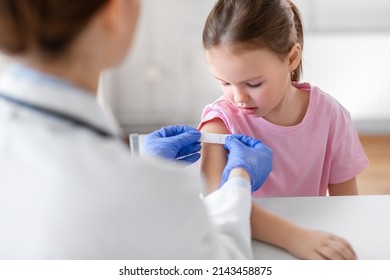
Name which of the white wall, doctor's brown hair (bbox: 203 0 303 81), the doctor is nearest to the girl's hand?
the doctor

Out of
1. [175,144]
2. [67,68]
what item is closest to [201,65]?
[175,144]

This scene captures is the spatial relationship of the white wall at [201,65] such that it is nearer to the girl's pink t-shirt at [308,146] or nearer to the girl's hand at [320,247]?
the girl's pink t-shirt at [308,146]

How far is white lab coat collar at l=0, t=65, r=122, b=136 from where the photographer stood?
42 centimetres

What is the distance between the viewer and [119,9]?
438mm

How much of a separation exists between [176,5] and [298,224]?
20.8 inches

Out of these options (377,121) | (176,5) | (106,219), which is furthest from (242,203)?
(377,121)

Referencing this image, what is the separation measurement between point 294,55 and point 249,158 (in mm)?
252

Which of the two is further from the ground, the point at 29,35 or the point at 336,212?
the point at 29,35

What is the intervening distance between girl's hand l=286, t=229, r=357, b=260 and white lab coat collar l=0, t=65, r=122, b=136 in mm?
278

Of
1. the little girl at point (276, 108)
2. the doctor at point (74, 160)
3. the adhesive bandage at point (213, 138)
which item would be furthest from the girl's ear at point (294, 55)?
the doctor at point (74, 160)

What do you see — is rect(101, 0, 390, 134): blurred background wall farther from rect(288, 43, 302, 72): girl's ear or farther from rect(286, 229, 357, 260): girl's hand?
rect(286, 229, 357, 260): girl's hand

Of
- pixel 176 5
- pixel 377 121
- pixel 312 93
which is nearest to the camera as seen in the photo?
pixel 312 93

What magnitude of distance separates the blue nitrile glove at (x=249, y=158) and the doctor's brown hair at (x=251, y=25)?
0.14m
